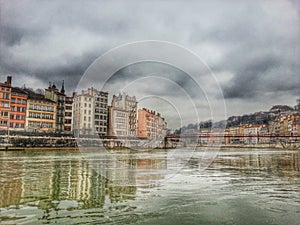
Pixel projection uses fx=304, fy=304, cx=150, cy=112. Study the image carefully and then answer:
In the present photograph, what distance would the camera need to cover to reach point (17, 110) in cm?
8825

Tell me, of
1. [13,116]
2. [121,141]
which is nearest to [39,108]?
[13,116]

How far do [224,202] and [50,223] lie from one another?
579 cm

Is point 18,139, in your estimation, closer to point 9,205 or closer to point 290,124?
point 9,205

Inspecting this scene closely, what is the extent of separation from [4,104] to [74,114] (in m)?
31.8

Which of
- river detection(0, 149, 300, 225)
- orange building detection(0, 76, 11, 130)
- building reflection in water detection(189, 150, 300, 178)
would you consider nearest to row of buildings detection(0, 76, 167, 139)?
orange building detection(0, 76, 11, 130)

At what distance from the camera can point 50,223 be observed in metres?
7.46

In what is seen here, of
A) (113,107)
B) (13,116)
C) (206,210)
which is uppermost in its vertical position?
(113,107)

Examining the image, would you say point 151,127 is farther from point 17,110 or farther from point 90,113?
point 17,110

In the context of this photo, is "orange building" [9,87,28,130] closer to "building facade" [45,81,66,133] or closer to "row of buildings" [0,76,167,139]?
"row of buildings" [0,76,167,139]

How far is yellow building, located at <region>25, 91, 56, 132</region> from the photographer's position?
91.9 m

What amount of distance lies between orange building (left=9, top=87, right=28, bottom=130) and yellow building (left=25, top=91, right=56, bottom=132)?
1581 mm

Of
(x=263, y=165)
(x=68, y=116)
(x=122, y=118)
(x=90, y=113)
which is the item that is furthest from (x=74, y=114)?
(x=263, y=165)

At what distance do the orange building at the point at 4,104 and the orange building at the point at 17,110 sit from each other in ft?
6.82

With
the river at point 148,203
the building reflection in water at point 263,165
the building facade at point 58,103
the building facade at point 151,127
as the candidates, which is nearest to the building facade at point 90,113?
the building facade at point 58,103
